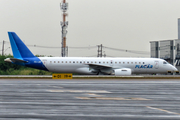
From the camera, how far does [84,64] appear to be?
43.9 metres

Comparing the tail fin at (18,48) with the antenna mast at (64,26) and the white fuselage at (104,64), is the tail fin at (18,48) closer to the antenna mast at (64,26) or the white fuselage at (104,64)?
the white fuselage at (104,64)

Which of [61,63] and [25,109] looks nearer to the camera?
[25,109]

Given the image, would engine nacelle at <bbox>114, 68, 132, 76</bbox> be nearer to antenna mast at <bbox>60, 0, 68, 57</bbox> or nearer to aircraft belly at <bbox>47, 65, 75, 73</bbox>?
aircraft belly at <bbox>47, 65, 75, 73</bbox>

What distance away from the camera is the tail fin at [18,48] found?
43844 millimetres

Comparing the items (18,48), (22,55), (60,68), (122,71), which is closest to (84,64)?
(60,68)

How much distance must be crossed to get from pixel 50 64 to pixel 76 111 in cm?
3274

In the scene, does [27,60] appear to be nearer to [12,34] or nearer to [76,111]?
[12,34]

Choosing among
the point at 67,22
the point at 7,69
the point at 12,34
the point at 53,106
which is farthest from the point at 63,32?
the point at 53,106

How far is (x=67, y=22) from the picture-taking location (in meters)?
88.6

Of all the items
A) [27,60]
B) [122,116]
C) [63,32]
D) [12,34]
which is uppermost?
[63,32]

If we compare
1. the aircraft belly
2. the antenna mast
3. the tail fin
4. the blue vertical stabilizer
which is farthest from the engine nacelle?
the antenna mast

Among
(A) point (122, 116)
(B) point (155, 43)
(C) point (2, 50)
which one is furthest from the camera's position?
(C) point (2, 50)

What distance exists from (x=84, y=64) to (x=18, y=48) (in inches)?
414

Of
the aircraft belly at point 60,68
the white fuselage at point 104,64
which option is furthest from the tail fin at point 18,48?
the aircraft belly at point 60,68
